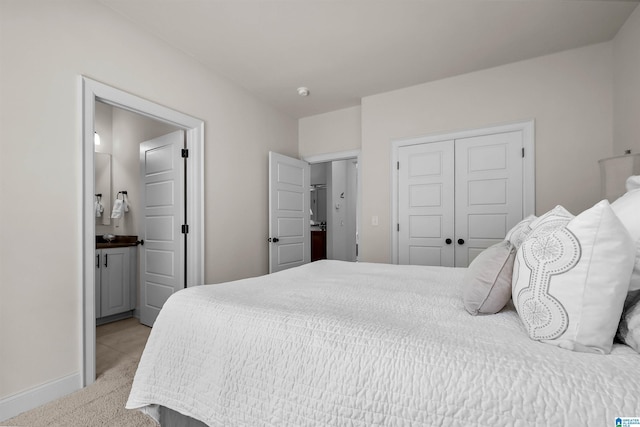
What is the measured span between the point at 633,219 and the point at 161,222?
3.56m

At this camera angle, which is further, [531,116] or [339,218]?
[339,218]

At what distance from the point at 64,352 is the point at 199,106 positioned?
7.53 feet

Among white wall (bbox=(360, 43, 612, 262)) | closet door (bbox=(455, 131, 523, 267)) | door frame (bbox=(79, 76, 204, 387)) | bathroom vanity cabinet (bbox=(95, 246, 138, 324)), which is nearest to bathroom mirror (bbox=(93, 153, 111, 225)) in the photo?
bathroom vanity cabinet (bbox=(95, 246, 138, 324))

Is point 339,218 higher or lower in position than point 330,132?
lower

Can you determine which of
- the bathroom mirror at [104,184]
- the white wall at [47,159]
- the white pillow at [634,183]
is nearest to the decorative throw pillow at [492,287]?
the white pillow at [634,183]

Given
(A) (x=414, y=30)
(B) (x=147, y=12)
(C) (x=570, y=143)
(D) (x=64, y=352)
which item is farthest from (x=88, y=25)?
(C) (x=570, y=143)

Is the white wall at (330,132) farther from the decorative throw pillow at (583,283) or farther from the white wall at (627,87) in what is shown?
the decorative throw pillow at (583,283)

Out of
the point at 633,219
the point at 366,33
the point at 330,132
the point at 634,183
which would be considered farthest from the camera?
the point at 330,132

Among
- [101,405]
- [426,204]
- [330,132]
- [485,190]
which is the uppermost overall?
[330,132]

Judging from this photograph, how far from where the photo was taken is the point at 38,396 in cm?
180

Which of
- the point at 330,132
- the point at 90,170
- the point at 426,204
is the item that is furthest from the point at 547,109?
the point at 90,170

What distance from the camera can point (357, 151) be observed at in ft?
13.2

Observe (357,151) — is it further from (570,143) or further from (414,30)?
(570,143)

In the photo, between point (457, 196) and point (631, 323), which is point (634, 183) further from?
point (457, 196)
